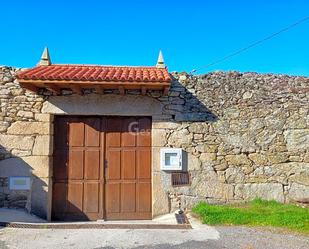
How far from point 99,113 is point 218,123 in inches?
98.4

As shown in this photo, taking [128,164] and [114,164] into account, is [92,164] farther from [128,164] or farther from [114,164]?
[128,164]

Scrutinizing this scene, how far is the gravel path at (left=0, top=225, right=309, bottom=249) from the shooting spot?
4660 mm

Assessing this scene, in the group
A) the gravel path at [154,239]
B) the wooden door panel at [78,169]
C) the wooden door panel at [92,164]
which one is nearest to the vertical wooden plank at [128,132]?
the wooden door panel at [78,169]

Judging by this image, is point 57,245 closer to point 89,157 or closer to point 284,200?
point 89,157

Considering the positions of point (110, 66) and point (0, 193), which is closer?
point (0, 193)

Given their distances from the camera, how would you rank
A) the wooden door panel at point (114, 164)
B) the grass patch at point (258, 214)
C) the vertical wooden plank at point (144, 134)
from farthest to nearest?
the vertical wooden plank at point (144, 134)
the wooden door panel at point (114, 164)
the grass patch at point (258, 214)

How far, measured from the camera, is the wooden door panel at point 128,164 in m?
6.94

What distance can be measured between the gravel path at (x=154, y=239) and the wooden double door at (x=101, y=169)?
4.60ft

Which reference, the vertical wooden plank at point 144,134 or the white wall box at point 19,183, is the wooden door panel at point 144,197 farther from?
the white wall box at point 19,183

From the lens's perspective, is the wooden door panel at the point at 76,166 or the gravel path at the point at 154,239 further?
the wooden door panel at the point at 76,166

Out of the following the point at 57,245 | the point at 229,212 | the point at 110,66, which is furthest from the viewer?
the point at 110,66

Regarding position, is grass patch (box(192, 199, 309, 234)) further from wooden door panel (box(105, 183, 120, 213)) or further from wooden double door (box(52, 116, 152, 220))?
wooden door panel (box(105, 183, 120, 213))

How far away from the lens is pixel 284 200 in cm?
687

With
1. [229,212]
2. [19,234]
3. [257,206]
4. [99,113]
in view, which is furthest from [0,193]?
[257,206]
